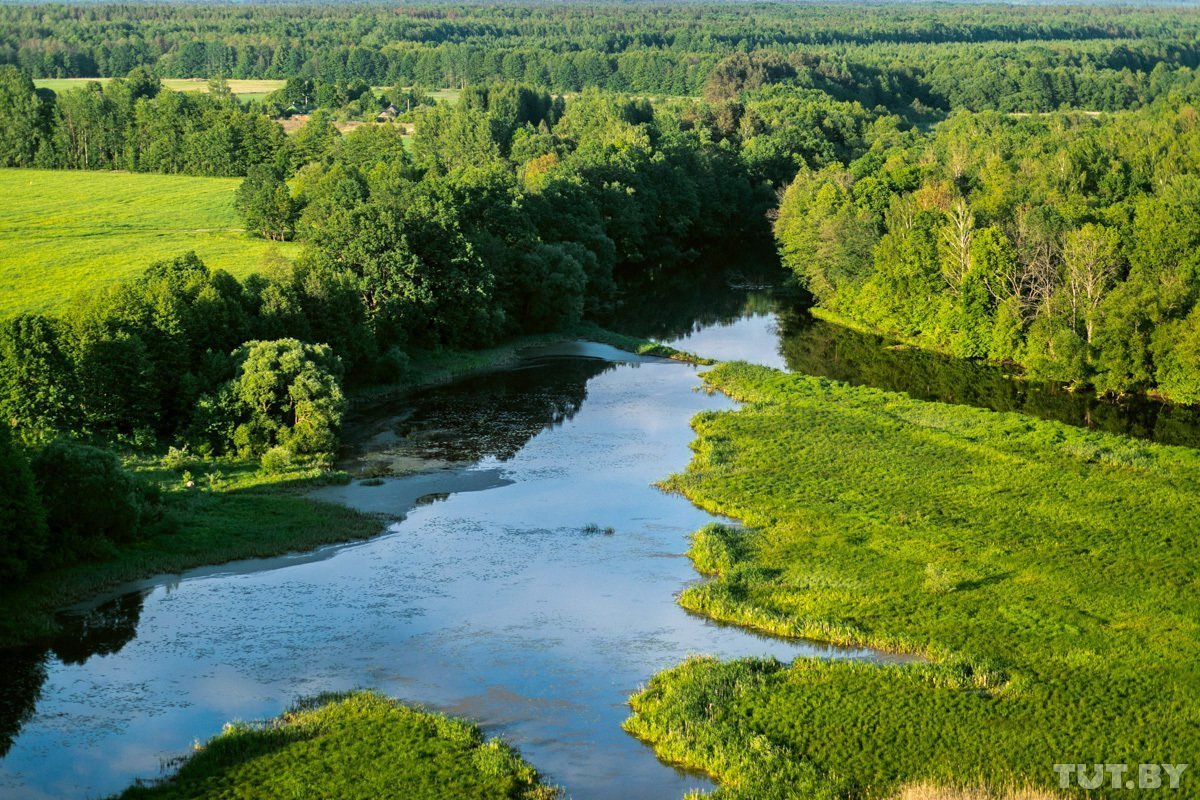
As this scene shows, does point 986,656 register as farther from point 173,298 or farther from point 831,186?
point 831,186

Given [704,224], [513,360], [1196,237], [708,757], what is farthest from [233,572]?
[704,224]

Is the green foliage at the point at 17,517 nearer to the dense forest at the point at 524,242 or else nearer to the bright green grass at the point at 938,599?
the dense forest at the point at 524,242

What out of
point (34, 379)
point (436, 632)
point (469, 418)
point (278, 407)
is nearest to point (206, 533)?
point (436, 632)

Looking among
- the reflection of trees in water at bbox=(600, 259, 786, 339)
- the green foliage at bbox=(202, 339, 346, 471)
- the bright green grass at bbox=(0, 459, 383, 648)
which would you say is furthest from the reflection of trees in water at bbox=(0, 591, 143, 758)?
the reflection of trees in water at bbox=(600, 259, 786, 339)

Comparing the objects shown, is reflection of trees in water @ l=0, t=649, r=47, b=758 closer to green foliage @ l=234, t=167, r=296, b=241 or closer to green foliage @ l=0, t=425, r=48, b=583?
green foliage @ l=0, t=425, r=48, b=583

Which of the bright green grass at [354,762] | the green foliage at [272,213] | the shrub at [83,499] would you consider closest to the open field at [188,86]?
the green foliage at [272,213]
